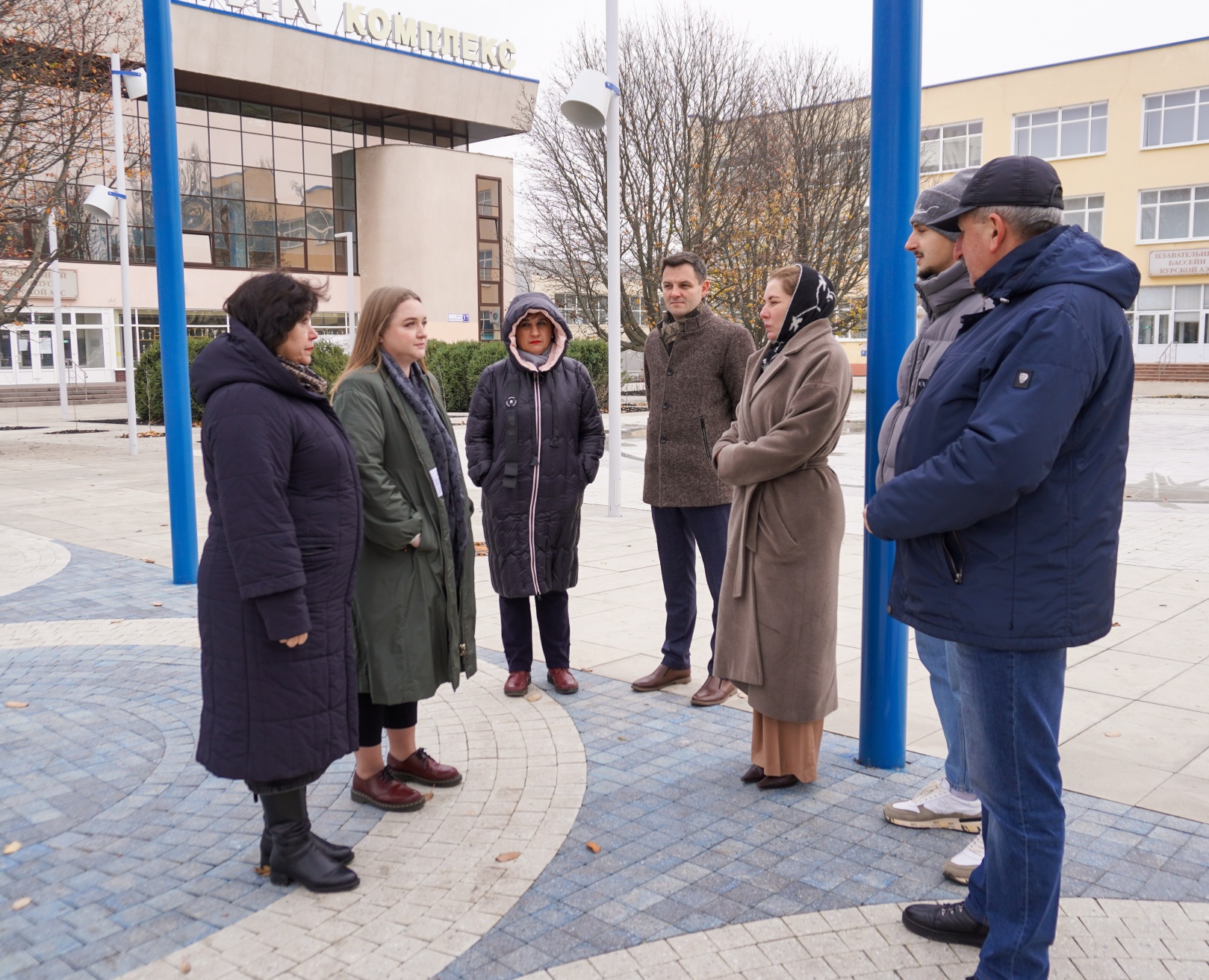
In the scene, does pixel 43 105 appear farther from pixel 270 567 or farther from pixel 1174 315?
pixel 1174 315

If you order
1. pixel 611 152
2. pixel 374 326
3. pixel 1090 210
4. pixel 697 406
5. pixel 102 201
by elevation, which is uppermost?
pixel 1090 210

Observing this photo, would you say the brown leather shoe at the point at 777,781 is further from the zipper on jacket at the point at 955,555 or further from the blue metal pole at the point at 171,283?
the blue metal pole at the point at 171,283

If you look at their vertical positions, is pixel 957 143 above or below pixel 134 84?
above

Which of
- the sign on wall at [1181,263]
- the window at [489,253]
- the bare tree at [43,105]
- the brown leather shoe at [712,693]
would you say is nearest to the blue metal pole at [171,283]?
the brown leather shoe at [712,693]

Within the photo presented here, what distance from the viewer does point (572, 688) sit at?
548cm

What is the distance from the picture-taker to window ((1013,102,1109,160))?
4631 centimetres

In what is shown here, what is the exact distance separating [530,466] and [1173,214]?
48390mm

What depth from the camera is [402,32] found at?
47.3m

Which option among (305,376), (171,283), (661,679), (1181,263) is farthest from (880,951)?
(1181,263)

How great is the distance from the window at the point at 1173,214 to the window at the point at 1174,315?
2233 millimetres

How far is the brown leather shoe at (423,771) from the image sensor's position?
4.28 metres

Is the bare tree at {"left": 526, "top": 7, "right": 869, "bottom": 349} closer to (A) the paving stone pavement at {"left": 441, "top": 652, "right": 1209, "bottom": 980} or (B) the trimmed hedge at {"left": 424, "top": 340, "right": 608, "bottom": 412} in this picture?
(B) the trimmed hedge at {"left": 424, "top": 340, "right": 608, "bottom": 412}

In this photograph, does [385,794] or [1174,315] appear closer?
[385,794]

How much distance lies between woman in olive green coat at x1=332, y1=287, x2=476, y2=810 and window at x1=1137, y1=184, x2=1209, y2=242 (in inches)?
1937
